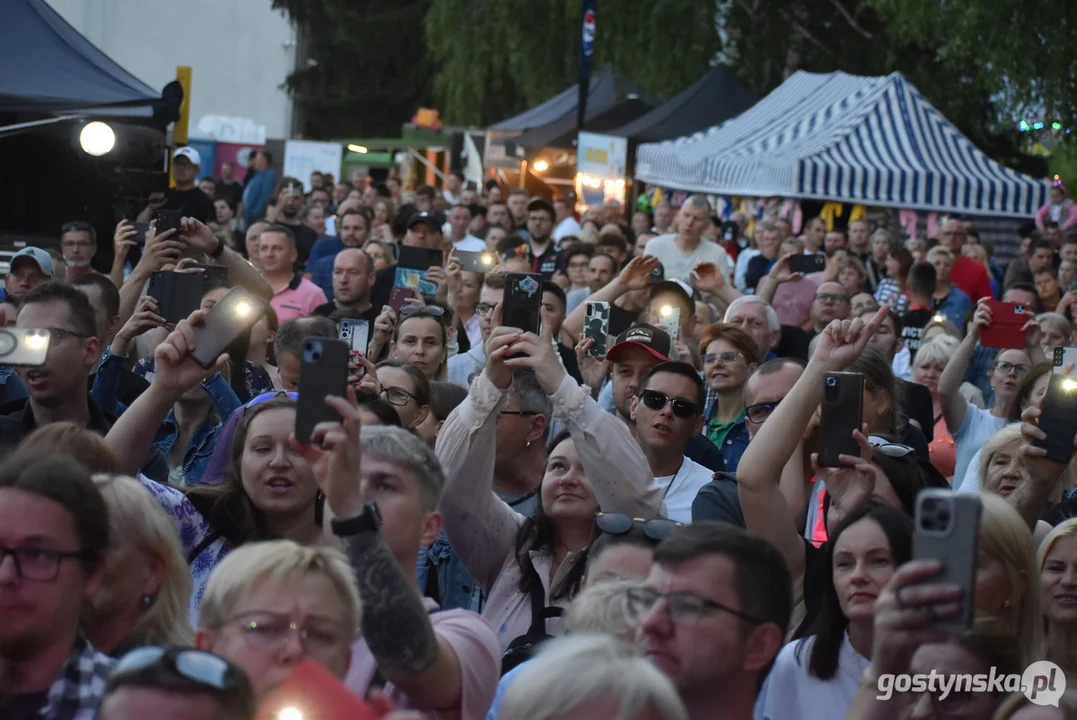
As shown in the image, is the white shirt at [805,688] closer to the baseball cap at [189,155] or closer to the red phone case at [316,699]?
the red phone case at [316,699]

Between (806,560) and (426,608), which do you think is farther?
(806,560)

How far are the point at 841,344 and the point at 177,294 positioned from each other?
284cm

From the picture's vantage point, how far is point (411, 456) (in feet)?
12.6

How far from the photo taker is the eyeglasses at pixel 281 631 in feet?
10.3

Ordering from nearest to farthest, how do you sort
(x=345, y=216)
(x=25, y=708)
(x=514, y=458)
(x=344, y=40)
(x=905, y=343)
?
(x=25, y=708)
(x=514, y=458)
(x=905, y=343)
(x=345, y=216)
(x=344, y=40)

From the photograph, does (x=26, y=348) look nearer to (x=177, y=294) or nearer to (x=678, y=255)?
(x=177, y=294)

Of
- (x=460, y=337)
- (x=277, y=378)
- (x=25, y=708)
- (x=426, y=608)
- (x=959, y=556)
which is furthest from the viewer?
(x=460, y=337)

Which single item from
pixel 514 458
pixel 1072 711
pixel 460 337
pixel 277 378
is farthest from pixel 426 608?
pixel 460 337

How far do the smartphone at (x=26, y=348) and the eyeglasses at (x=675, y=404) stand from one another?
2.49 m

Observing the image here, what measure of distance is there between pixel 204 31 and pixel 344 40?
5734 millimetres

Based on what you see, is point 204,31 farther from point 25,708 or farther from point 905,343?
point 25,708

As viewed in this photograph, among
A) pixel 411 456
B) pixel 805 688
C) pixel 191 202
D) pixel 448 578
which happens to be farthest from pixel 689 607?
pixel 191 202

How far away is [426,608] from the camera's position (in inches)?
142

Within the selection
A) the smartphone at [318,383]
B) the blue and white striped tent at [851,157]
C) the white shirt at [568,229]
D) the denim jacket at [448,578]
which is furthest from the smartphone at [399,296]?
the blue and white striped tent at [851,157]
